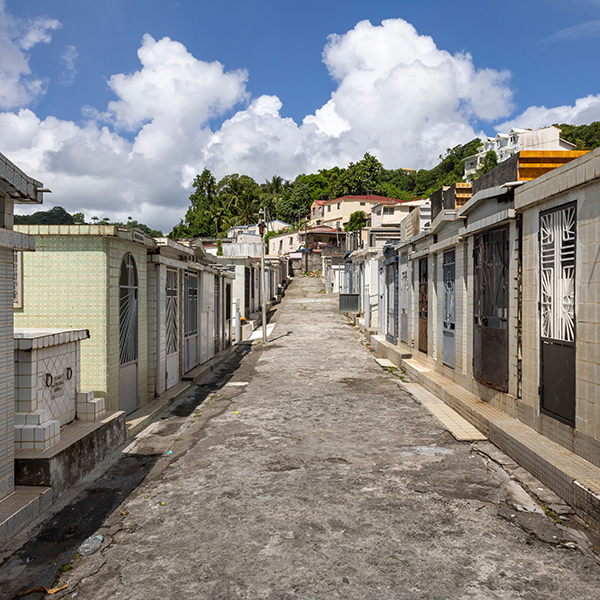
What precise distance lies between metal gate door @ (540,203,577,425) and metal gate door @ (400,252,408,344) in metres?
8.85

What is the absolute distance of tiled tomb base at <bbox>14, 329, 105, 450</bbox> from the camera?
5.34 meters

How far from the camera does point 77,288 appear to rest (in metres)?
7.34

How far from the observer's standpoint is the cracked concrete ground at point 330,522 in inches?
147

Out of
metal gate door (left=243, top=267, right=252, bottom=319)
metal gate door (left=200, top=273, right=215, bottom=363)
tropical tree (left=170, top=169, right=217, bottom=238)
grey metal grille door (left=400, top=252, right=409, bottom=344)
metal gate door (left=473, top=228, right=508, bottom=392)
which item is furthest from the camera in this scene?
tropical tree (left=170, top=169, right=217, bottom=238)

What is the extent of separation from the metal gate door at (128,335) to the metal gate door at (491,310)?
251 inches

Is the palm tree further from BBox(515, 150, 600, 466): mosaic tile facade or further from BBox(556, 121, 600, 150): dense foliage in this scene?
BBox(515, 150, 600, 466): mosaic tile facade

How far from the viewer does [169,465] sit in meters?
6.53

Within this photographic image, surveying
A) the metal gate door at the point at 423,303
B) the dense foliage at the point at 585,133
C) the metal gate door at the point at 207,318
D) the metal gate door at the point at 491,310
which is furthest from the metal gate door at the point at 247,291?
the dense foliage at the point at 585,133

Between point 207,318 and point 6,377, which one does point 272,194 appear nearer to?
point 207,318

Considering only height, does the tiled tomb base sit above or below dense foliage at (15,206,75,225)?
below

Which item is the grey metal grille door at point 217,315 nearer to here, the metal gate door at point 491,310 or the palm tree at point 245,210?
the metal gate door at point 491,310

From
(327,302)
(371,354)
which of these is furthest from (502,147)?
(371,354)

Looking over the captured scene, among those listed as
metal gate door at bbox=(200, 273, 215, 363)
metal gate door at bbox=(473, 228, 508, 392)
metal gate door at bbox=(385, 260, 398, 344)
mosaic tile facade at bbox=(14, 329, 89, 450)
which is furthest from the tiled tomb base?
metal gate door at bbox=(385, 260, 398, 344)

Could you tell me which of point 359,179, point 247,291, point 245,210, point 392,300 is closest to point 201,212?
point 245,210
